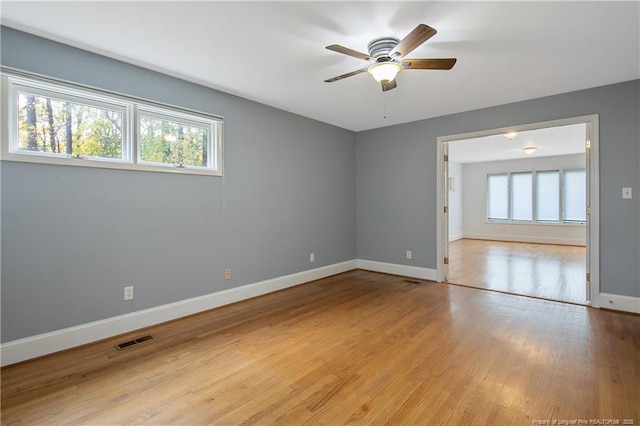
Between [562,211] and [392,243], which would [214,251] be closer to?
[392,243]

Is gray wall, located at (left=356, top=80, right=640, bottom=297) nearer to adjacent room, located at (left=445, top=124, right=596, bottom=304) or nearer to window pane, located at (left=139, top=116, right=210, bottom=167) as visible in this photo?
adjacent room, located at (left=445, top=124, right=596, bottom=304)

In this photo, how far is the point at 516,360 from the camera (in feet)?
7.54

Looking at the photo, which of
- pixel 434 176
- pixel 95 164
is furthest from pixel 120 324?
pixel 434 176

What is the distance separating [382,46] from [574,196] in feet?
28.4

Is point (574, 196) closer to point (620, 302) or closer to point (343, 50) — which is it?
point (620, 302)

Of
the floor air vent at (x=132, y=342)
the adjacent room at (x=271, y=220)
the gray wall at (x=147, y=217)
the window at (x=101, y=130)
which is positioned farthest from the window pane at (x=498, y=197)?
the floor air vent at (x=132, y=342)

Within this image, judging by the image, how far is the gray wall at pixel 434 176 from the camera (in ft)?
10.8

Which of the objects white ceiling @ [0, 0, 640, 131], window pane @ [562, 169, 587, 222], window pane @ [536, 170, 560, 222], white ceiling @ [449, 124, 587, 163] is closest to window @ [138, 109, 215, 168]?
white ceiling @ [0, 0, 640, 131]

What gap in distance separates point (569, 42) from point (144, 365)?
4.19m

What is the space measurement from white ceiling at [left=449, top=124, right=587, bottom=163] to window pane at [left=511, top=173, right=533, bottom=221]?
26.9 inches

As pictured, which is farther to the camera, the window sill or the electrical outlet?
the electrical outlet

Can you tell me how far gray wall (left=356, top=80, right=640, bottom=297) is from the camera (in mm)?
3291

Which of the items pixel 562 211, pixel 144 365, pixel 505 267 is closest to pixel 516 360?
pixel 144 365

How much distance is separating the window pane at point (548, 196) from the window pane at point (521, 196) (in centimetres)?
19
